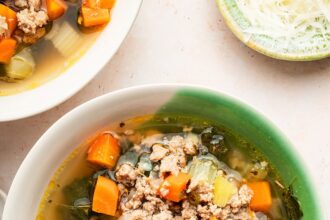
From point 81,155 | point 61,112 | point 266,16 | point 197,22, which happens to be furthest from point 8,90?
point 266,16

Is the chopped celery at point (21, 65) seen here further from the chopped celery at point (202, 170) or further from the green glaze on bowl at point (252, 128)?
the chopped celery at point (202, 170)

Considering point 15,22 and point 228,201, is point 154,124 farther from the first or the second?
point 15,22

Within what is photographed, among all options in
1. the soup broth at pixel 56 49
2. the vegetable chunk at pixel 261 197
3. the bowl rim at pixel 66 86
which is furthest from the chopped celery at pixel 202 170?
the soup broth at pixel 56 49

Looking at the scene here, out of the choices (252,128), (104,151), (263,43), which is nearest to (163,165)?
Result: (104,151)

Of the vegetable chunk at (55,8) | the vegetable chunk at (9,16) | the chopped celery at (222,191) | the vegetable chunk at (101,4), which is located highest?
the vegetable chunk at (101,4)

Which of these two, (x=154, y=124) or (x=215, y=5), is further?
(x=215, y=5)

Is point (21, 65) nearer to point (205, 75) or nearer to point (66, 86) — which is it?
point (66, 86)
